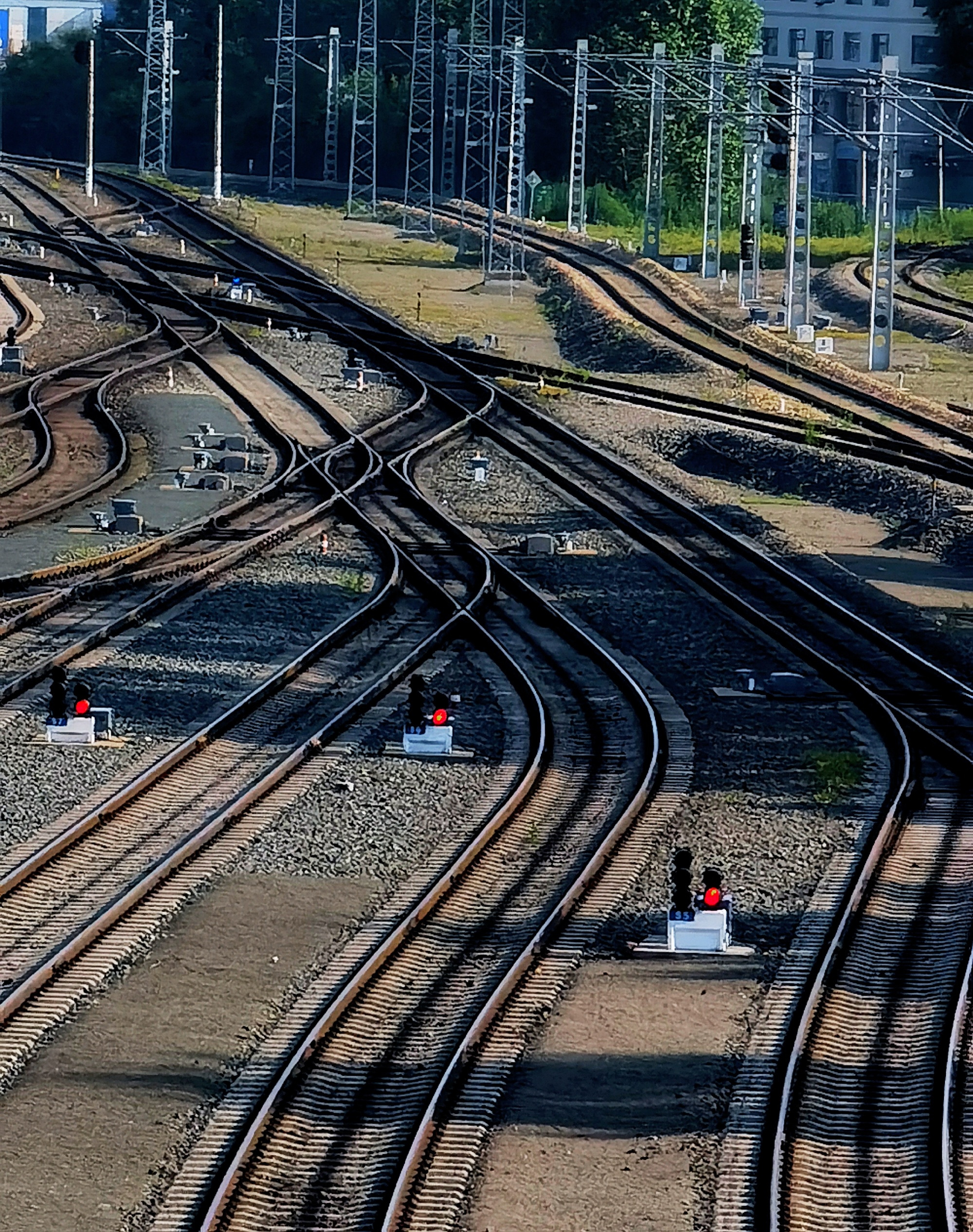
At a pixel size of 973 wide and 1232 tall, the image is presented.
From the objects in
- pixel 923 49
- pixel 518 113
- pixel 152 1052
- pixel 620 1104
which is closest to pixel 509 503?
pixel 152 1052

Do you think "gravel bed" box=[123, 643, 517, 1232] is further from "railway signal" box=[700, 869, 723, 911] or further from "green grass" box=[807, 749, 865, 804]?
"green grass" box=[807, 749, 865, 804]

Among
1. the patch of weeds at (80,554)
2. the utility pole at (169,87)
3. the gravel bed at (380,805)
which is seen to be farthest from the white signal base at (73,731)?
the utility pole at (169,87)

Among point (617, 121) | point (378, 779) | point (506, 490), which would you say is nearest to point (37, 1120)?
point (378, 779)

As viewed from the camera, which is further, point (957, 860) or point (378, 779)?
point (378, 779)

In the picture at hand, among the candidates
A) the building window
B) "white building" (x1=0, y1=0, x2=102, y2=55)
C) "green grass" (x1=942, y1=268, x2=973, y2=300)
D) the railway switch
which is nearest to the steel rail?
the railway switch

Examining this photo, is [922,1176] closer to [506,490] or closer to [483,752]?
[483,752]

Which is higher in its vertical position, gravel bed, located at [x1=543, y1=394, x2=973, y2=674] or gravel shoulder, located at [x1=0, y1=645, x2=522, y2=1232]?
gravel bed, located at [x1=543, y1=394, x2=973, y2=674]

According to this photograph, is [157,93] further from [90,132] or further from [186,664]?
[186,664]
